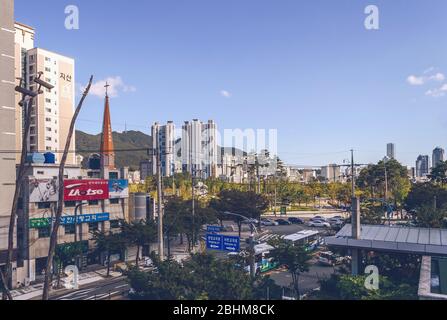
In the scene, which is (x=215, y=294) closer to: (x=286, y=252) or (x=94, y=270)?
(x=286, y=252)

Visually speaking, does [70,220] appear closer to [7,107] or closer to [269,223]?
[7,107]

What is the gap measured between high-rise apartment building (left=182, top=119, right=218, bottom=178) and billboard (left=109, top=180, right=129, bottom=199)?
100568 millimetres

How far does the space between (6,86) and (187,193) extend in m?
41.8

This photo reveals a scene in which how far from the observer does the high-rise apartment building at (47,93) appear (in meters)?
74.8

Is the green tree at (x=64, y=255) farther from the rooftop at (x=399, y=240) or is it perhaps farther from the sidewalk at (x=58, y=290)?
the rooftop at (x=399, y=240)

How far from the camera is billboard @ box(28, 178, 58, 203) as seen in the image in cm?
3281

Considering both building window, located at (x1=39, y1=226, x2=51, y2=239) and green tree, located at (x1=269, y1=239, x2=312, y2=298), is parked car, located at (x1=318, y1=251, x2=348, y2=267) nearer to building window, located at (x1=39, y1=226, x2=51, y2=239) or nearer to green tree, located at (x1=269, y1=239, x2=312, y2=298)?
green tree, located at (x1=269, y1=239, x2=312, y2=298)

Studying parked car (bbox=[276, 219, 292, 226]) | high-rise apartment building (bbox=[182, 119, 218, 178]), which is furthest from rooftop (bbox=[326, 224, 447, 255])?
high-rise apartment building (bbox=[182, 119, 218, 178])

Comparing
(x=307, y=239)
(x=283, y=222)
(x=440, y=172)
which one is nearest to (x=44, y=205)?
(x=307, y=239)

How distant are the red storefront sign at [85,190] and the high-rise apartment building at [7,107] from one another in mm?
5094

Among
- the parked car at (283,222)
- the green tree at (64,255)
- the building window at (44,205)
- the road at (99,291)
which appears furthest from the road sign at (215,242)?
the parked car at (283,222)

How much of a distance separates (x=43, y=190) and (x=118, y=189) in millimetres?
8623
